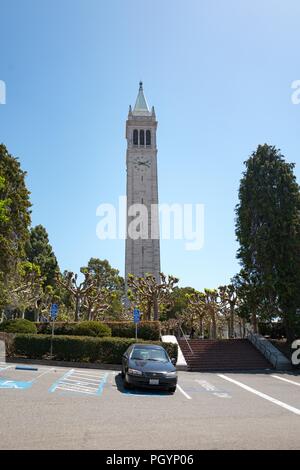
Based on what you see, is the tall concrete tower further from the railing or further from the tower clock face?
the railing

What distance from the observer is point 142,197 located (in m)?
75.8

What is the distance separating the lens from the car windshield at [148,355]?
13.2 meters

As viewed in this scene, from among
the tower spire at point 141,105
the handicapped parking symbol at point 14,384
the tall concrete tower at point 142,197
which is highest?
the tower spire at point 141,105

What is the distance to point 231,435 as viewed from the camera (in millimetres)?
6969

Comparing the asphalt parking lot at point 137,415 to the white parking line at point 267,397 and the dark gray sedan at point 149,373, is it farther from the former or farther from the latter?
the dark gray sedan at point 149,373

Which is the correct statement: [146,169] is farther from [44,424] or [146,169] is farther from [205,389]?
[44,424]

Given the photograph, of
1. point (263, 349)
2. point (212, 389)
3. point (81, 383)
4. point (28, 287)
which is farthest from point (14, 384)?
point (28, 287)

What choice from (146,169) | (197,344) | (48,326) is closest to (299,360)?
(197,344)

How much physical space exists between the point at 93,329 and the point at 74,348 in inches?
200

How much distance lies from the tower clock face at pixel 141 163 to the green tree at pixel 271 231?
4881cm

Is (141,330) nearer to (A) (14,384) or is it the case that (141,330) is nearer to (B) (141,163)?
(A) (14,384)

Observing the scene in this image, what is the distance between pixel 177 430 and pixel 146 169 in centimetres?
7277

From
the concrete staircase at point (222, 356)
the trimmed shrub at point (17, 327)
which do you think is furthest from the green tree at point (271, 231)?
the trimmed shrub at point (17, 327)

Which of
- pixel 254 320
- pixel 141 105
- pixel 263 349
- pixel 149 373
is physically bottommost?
pixel 263 349
